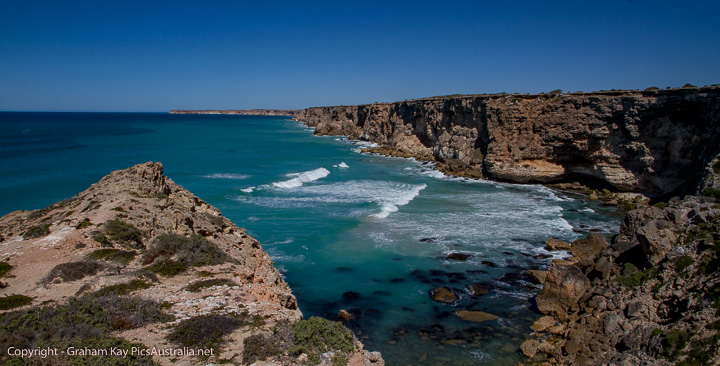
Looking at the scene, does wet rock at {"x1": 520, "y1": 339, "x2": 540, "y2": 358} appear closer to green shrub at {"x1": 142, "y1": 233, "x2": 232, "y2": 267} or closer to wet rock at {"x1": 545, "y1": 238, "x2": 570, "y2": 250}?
green shrub at {"x1": 142, "y1": 233, "x2": 232, "y2": 267}

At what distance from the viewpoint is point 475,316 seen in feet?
52.7

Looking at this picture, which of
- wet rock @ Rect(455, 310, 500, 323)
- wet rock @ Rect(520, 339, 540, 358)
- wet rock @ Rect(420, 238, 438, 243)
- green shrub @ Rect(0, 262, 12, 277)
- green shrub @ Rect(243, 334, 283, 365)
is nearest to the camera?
green shrub @ Rect(243, 334, 283, 365)

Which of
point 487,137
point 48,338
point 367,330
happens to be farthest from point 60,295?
point 487,137

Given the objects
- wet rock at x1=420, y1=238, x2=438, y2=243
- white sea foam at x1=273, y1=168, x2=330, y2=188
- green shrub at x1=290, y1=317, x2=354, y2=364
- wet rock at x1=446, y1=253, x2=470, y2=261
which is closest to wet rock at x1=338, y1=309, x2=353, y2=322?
green shrub at x1=290, y1=317, x2=354, y2=364

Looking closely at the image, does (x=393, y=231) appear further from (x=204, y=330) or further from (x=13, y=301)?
(x=13, y=301)

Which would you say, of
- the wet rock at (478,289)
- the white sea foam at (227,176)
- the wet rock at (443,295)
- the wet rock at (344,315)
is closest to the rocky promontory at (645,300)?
the wet rock at (478,289)

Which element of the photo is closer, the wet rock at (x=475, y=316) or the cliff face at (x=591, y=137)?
the wet rock at (x=475, y=316)

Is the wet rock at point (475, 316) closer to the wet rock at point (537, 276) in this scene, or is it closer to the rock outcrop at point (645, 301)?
the rock outcrop at point (645, 301)

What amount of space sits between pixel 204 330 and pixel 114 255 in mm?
4706

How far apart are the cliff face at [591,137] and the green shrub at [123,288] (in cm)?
3470

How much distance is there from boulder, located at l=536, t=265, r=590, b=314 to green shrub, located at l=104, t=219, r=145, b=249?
14.7 m

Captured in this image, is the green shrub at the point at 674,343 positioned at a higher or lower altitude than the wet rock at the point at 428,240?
higher

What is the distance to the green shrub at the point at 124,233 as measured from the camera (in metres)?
11.8

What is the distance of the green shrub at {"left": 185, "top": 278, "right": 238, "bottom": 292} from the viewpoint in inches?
386
